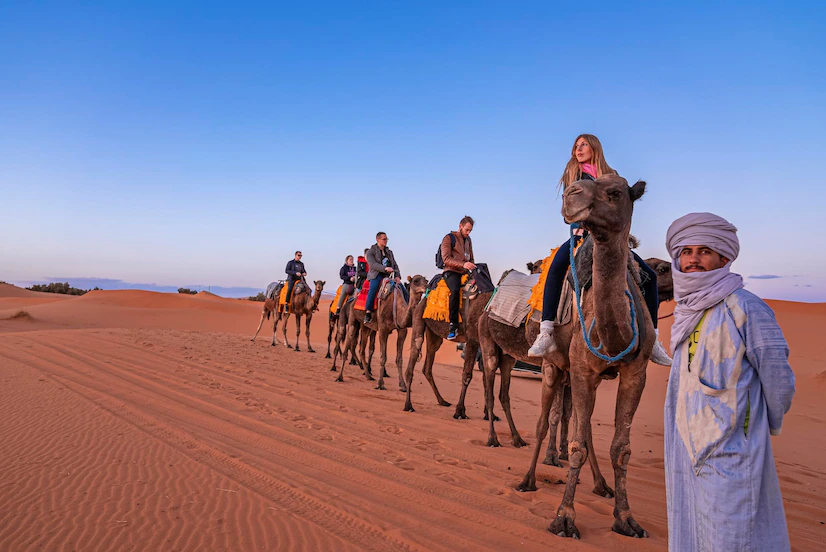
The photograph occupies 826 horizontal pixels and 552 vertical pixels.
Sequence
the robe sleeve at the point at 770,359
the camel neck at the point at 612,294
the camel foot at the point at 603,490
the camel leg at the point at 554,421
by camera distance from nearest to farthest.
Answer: the robe sleeve at the point at 770,359
the camel neck at the point at 612,294
the camel foot at the point at 603,490
the camel leg at the point at 554,421

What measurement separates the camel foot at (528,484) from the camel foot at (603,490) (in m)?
0.65

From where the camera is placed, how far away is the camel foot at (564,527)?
390 centimetres

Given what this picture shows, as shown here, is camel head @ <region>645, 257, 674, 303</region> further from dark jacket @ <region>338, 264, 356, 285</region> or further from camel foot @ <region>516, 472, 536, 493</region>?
dark jacket @ <region>338, 264, 356, 285</region>

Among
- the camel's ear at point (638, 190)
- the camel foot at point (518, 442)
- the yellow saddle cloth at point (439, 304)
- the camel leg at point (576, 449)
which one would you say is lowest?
the camel foot at point (518, 442)

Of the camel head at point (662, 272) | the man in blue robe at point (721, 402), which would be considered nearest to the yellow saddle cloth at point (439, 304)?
the camel head at point (662, 272)

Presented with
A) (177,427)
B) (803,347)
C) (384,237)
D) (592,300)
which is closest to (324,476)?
(177,427)

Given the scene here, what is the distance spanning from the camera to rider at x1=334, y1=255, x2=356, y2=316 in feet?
49.6

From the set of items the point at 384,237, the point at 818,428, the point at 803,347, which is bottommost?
the point at 818,428

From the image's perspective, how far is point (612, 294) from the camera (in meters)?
3.70

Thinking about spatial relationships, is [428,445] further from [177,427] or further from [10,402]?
[10,402]

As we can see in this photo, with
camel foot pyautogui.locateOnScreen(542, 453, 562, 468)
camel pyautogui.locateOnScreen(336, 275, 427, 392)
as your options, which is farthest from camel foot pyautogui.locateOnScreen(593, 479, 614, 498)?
camel pyautogui.locateOnScreen(336, 275, 427, 392)

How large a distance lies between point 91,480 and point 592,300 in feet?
16.0

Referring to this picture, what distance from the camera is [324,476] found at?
5.05 m

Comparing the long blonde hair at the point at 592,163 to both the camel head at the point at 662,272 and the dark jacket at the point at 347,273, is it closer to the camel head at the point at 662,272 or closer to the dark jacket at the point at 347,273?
the camel head at the point at 662,272
